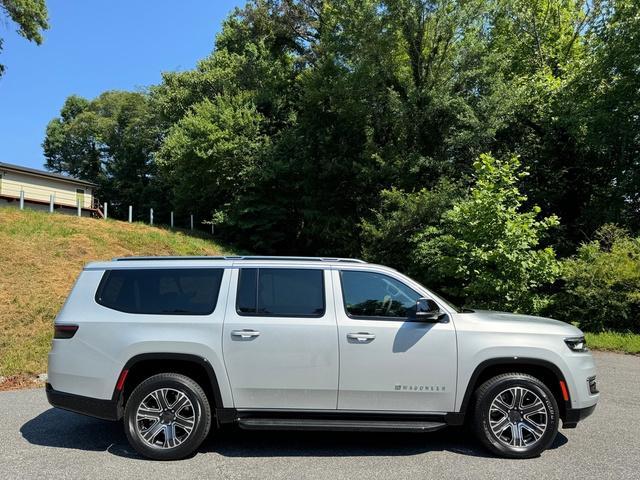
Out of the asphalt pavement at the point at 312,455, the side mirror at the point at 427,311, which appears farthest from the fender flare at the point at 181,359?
the side mirror at the point at 427,311

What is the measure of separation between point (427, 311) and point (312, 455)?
1757 mm

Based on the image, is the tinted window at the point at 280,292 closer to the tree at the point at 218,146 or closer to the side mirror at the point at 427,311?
the side mirror at the point at 427,311

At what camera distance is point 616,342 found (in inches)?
419

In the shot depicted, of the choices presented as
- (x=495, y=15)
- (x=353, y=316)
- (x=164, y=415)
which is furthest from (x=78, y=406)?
(x=495, y=15)

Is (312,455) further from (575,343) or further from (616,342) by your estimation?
(616,342)

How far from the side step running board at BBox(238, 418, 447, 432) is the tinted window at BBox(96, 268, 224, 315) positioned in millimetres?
1169

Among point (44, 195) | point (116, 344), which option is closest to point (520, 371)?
point (116, 344)

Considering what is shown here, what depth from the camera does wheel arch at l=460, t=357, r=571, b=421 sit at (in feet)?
16.0

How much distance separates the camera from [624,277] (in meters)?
11.6

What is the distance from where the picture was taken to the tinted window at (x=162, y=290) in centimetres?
508

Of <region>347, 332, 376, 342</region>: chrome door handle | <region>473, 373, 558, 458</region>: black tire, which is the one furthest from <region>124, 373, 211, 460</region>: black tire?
<region>473, 373, 558, 458</region>: black tire

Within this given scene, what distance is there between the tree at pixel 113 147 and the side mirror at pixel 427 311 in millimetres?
44648

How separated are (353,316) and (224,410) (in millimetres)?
1521

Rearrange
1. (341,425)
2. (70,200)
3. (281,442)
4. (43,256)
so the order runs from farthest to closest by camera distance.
→ (70,200) < (43,256) < (281,442) < (341,425)
